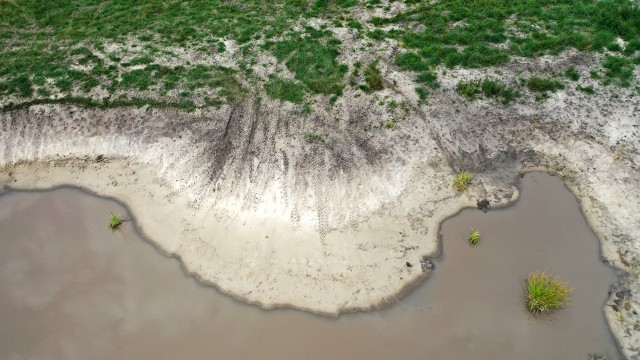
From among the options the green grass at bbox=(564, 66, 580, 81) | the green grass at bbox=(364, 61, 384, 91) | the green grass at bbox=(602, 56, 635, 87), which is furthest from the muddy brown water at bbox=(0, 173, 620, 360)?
the green grass at bbox=(364, 61, 384, 91)

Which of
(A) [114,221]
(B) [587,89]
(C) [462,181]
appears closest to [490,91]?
(B) [587,89]

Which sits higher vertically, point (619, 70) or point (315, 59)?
point (315, 59)

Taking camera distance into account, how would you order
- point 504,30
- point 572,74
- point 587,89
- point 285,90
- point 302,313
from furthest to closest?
point 504,30
point 572,74
point 285,90
point 587,89
point 302,313

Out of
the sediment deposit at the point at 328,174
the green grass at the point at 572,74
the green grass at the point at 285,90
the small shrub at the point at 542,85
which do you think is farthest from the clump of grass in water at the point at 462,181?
the green grass at the point at 572,74

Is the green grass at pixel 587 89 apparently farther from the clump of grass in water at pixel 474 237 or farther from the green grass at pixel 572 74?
the clump of grass in water at pixel 474 237

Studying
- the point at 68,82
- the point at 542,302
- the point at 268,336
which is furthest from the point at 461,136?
the point at 68,82

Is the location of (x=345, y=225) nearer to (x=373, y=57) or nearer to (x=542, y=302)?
(x=542, y=302)

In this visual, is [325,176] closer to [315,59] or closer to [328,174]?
[328,174]
